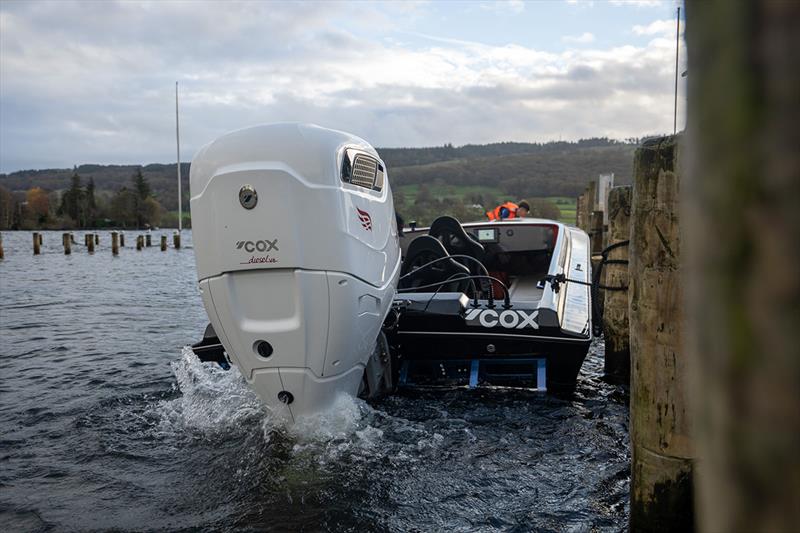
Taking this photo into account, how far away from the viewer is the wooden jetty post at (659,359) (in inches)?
122

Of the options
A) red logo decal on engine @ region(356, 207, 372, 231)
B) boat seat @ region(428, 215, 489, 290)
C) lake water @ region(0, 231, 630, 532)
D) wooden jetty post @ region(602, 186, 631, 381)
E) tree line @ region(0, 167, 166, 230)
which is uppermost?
tree line @ region(0, 167, 166, 230)

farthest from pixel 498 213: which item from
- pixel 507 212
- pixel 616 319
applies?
pixel 616 319

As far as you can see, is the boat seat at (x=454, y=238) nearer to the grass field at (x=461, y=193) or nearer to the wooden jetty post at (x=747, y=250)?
the wooden jetty post at (x=747, y=250)

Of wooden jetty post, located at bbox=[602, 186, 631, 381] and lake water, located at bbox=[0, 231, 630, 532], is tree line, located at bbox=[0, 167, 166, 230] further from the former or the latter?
wooden jetty post, located at bbox=[602, 186, 631, 381]

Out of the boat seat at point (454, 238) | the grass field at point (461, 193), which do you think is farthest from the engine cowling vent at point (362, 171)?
the grass field at point (461, 193)

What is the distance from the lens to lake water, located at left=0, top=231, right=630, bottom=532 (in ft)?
12.7

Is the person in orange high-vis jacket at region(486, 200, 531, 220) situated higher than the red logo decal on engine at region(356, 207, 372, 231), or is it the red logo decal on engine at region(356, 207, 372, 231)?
the person in orange high-vis jacket at region(486, 200, 531, 220)

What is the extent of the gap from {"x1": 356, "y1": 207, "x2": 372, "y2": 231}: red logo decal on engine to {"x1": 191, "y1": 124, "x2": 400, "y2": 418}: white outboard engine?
0.09ft

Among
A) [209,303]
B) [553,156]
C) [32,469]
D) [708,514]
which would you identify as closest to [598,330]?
[209,303]

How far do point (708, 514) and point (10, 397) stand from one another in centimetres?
707

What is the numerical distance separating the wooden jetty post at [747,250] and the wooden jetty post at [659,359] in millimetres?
2603

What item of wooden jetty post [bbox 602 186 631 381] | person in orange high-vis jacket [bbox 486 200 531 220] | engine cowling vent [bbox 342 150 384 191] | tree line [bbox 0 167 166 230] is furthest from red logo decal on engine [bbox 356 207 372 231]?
tree line [bbox 0 167 166 230]

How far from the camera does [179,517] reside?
3.87m

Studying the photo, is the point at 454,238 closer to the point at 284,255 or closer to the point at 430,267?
the point at 430,267
